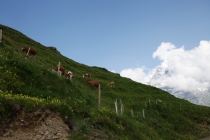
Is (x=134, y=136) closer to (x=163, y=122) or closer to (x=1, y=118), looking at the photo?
(x=1, y=118)

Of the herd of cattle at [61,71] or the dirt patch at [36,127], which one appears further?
the herd of cattle at [61,71]

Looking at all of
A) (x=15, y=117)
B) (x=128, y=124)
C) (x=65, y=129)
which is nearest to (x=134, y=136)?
(x=128, y=124)

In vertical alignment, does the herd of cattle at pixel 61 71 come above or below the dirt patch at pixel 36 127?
above

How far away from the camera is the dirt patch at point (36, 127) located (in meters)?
13.4

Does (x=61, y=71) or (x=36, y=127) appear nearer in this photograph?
(x=36, y=127)

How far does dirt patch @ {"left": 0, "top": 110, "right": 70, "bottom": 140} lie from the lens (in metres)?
13.4

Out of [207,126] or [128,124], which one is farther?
[207,126]

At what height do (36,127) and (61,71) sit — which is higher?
(61,71)

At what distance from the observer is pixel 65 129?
15.6 metres

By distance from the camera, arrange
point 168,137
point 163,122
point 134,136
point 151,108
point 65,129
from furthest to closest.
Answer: point 151,108 → point 163,122 → point 168,137 → point 134,136 → point 65,129

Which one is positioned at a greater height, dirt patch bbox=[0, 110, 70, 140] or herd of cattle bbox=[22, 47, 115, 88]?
herd of cattle bbox=[22, 47, 115, 88]

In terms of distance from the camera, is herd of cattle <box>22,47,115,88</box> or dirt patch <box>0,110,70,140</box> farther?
herd of cattle <box>22,47,115,88</box>

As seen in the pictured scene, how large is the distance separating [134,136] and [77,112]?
6.91 m

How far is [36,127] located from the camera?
14492 mm
